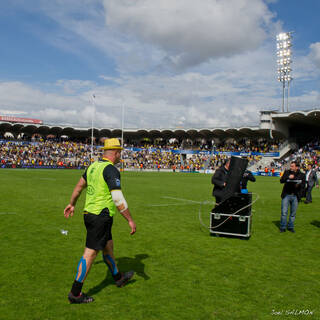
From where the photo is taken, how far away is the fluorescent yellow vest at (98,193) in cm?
407

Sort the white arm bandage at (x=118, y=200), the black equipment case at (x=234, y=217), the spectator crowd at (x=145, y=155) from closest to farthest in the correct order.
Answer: the white arm bandage at (x=118, y=200), the black equipment case at (x=234, y=217), the spectator crowd at (x=145, y=155)

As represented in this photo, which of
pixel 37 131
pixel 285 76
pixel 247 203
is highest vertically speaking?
pixel 285 76

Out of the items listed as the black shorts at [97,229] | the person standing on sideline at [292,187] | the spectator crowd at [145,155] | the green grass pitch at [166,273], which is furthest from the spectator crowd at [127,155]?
the black shorts at [97,229]

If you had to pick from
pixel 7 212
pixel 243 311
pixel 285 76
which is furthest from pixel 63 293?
pixel 285 76

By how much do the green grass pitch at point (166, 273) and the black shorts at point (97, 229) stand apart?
775 millimetres

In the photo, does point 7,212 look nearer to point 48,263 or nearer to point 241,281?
point 48,263

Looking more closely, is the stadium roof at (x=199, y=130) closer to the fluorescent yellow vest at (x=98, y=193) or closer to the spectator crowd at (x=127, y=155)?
the spectator crowd at (x=127, y=155)

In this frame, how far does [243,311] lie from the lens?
3.95 meters

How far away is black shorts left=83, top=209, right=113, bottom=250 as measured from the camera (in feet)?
13.1

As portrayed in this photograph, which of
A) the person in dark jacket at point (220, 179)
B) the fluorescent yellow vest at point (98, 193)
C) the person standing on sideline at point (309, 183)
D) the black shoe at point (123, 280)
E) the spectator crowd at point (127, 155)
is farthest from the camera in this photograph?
the spectator crowd at point (127, 155)

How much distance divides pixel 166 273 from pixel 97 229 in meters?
1.77

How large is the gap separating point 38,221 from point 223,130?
57.6 m

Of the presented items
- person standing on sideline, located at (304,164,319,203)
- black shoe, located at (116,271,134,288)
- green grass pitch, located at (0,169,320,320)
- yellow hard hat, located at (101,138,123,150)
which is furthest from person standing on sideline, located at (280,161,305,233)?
person standing on sideline, located at (304,164,319,203)

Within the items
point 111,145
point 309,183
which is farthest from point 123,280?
point 309,183
